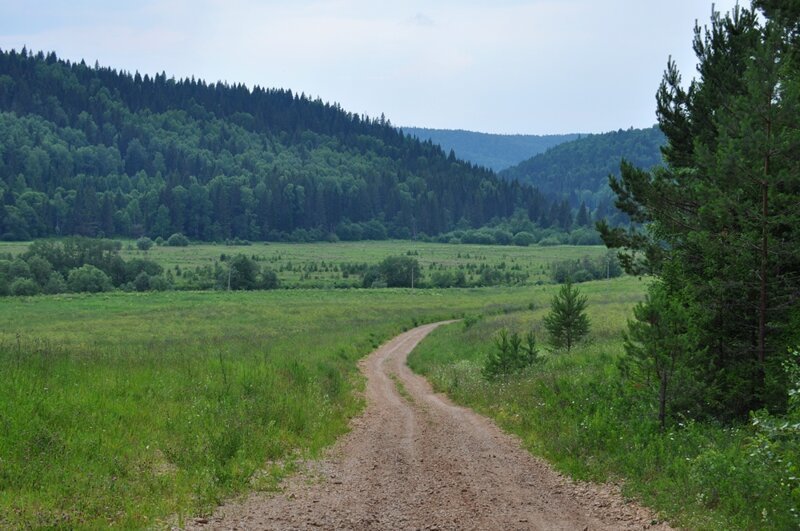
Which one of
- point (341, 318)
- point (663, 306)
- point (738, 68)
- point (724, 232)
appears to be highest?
point (738, 68)

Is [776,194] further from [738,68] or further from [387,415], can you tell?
[387,415]

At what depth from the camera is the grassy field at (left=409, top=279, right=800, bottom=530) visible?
866cm

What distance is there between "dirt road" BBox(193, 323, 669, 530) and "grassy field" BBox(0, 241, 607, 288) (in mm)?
91165

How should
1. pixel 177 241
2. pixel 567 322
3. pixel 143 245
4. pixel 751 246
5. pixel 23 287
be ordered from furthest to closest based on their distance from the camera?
pixel 177 241, pixel 143 245, pixel 23 287, pixel 567 322, pixel 751 246

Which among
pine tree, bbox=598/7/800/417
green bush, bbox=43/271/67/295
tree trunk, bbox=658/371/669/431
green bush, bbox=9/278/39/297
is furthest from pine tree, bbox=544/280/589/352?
green bush, bbox=43/271/67/295

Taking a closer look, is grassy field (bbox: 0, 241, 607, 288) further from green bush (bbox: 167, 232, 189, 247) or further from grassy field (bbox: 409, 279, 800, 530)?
grassy field (bbox: 409, 279, 800, 530)

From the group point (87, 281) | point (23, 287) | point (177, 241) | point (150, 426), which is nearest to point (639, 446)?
point (150, 426)

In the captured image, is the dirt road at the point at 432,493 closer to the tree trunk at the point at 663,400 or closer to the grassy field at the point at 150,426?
the grassy field at the point at 150,426

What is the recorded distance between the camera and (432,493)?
10492mm

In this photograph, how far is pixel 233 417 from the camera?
531 inches

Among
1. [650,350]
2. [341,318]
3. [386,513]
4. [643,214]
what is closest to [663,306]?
[650,350]

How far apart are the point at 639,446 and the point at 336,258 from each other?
14276 centimetres

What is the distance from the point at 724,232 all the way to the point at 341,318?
50.2 meters

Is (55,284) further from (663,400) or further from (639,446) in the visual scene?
(639,446)
